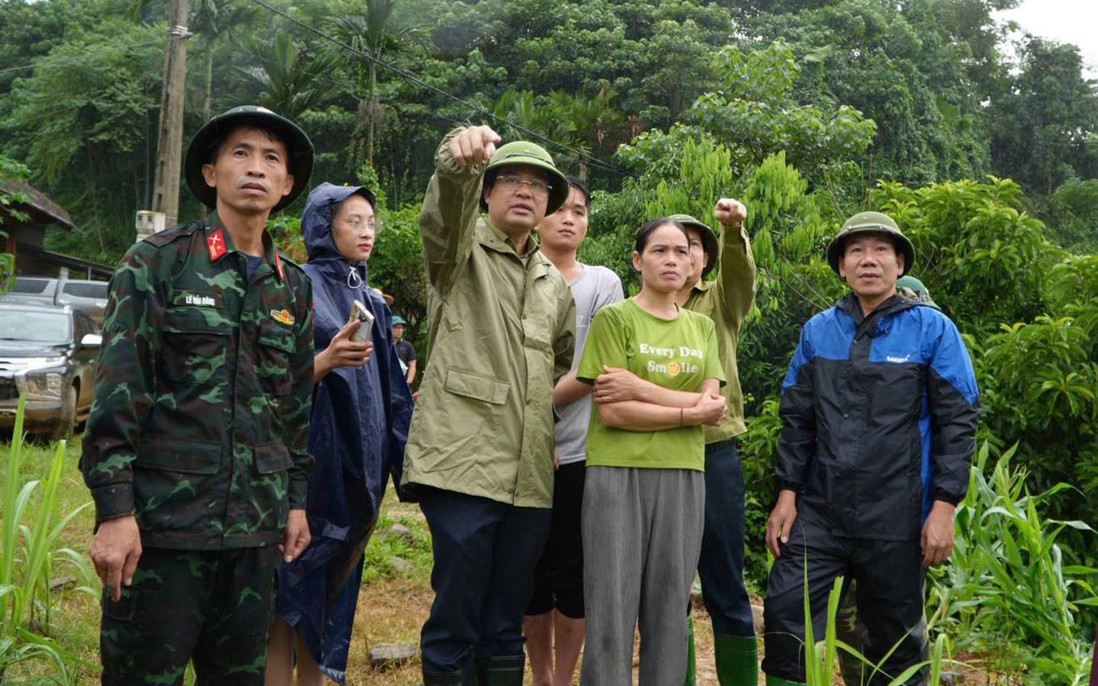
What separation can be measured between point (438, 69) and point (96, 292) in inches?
371

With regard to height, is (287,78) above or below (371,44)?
below

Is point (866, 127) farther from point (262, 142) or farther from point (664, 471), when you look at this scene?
point (262, 142)

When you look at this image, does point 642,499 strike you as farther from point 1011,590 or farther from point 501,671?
point 1011,590

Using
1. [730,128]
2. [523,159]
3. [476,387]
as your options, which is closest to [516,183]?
[523,159]

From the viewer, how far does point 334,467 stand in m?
3.36

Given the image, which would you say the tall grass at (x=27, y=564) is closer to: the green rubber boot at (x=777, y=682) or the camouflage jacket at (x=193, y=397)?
the camouflage jacket at (x=193, y=397)

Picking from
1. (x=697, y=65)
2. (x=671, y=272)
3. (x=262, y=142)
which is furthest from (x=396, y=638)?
(x=697, y=65)

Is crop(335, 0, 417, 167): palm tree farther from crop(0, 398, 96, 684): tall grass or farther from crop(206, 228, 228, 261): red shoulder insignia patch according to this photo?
crop(206, 228, 228, 261): red shoulder insignia patch

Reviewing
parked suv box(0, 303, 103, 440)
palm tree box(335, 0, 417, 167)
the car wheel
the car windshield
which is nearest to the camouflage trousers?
parked suv box(0, 303, 103, 440)

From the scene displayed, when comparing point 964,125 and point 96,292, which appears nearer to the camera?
point 96,292

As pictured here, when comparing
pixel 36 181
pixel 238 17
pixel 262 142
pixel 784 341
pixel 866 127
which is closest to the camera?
pixel 262 142

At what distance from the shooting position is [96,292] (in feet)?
71.7

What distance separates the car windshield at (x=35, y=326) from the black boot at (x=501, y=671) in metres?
8.74

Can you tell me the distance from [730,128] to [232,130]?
833cm
